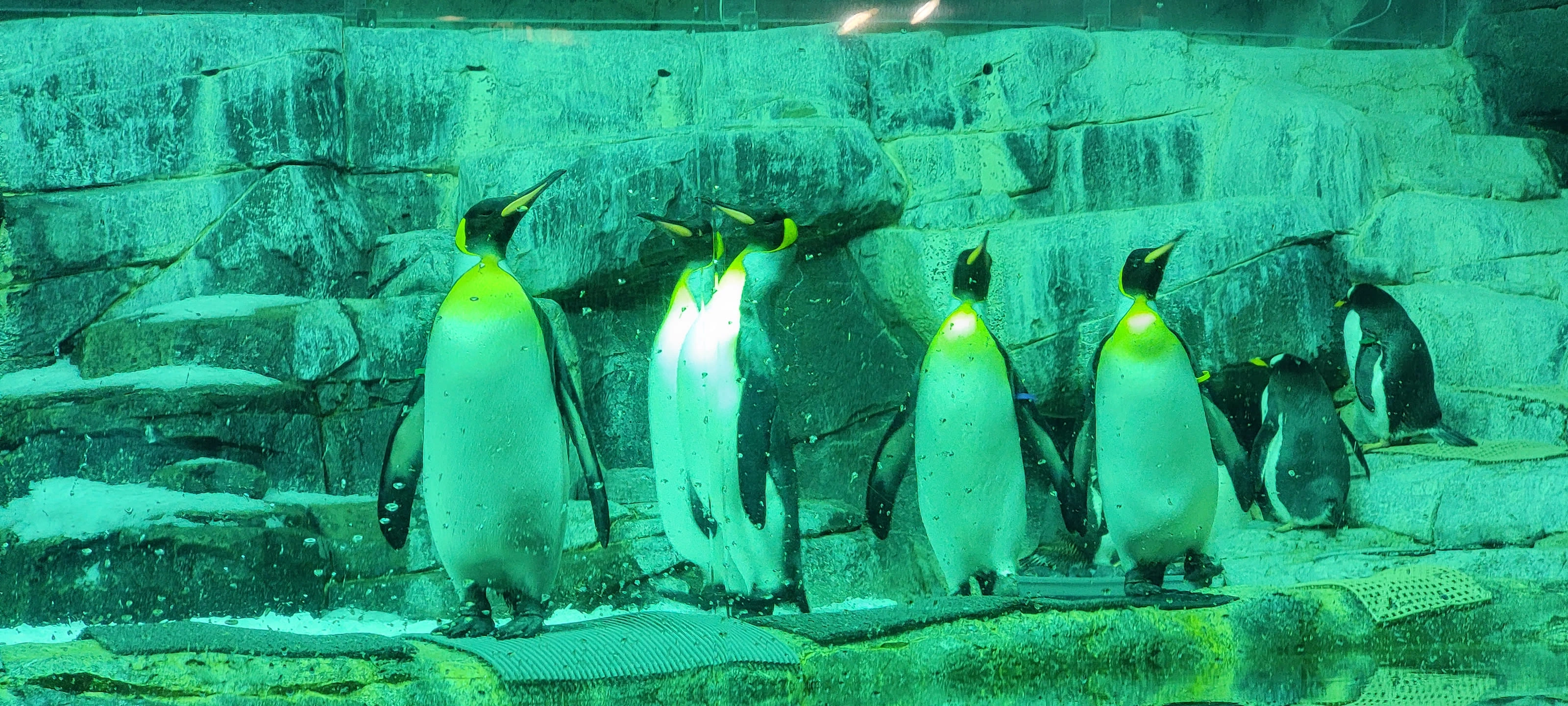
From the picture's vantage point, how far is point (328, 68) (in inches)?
237

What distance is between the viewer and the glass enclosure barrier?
596cm

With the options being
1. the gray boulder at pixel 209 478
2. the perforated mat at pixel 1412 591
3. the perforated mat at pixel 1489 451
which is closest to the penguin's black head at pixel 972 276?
the perforated mat at pixel 1412 591

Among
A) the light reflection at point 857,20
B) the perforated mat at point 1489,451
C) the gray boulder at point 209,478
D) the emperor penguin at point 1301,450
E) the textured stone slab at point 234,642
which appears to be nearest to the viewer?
the textured stone slab at point 234,642

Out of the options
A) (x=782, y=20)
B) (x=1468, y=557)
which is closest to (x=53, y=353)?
(x=782, y=20)

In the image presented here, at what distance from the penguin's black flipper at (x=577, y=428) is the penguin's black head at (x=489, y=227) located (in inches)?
6.5

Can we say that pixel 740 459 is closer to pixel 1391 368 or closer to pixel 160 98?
pixel 1391 368

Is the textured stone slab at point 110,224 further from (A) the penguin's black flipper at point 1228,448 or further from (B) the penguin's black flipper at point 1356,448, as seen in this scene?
(B) the penguin's black flipper at point 1356,448

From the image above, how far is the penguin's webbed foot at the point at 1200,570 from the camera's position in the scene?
388cm

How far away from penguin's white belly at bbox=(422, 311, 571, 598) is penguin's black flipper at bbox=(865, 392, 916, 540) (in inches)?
49.2

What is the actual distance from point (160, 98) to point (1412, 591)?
507 centimetres

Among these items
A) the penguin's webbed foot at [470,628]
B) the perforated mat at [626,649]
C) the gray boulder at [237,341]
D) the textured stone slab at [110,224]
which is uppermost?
the textured stone slab at [110,224]

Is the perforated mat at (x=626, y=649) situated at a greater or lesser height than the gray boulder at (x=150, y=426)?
lesser

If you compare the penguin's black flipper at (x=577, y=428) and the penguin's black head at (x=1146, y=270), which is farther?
the penguin's black head at (x=1146, y=270)

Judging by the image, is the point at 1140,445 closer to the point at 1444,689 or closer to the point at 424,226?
the point at 1444,689
